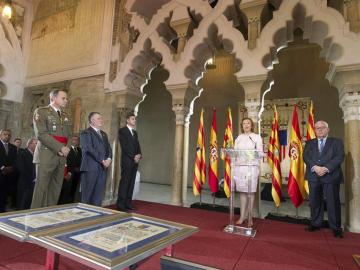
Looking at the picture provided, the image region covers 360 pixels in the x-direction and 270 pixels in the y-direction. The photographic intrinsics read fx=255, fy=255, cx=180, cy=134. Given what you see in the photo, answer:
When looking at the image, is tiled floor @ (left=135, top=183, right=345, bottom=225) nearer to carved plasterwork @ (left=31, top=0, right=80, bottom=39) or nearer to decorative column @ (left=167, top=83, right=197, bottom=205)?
decorative column @ (left=167, top=83, right=197, bottom=205)

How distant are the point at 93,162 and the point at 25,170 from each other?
1.75 m

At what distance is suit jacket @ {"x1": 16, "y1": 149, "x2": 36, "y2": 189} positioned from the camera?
4.17 m

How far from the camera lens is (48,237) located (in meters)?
1.28

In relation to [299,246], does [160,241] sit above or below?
above

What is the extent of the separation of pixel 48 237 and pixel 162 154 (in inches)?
330

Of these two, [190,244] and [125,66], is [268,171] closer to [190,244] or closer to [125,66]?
[125,66]

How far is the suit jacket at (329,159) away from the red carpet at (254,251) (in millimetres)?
656

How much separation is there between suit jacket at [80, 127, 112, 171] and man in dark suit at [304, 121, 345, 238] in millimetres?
2595

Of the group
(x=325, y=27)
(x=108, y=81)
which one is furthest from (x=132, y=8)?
(x=325, y=27)

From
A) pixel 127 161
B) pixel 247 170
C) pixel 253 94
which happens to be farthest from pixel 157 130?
pixel 247 170

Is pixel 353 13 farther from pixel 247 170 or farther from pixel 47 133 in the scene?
pixel 47 133

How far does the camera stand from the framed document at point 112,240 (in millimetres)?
1075

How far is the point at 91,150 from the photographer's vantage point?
3.17 m

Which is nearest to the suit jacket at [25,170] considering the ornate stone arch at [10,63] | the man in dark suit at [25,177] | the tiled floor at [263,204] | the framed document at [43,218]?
the man in dark suit at [25,177]
